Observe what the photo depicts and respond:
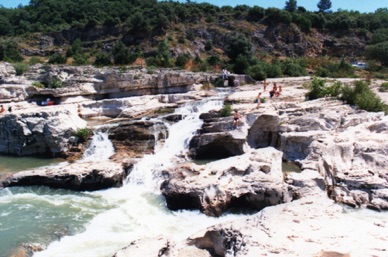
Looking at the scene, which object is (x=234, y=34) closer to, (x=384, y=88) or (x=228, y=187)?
(x=384, y=88)

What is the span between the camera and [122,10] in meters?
52.2

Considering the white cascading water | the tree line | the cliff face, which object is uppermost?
the tree line

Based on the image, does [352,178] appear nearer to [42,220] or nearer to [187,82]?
[42,220]

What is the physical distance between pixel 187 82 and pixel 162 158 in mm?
10323

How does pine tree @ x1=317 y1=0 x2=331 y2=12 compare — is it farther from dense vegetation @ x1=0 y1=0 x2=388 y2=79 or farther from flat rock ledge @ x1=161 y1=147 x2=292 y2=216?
flat rock ledge @ x1=161 y1=147 x2=292 y2=216

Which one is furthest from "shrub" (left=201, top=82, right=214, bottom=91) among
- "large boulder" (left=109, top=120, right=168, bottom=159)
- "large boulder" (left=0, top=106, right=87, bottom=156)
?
"large boulder" (left=0, top=106, right=87, bottom=156)

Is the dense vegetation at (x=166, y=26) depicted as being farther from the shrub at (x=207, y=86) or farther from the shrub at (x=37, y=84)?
the shrub at (x=37, y=84)

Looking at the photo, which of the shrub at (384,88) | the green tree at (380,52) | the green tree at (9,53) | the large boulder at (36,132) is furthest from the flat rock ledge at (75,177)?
the green tree at (380,52)

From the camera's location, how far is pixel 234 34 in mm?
46594

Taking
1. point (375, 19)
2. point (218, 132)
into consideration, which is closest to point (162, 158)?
point (218, 132)

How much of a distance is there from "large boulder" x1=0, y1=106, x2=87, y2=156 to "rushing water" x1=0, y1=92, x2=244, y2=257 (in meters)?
4.16

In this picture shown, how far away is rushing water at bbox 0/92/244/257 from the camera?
32.5 feet

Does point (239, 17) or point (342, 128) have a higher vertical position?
point (239, 17)

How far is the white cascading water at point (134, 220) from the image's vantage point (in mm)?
9709
